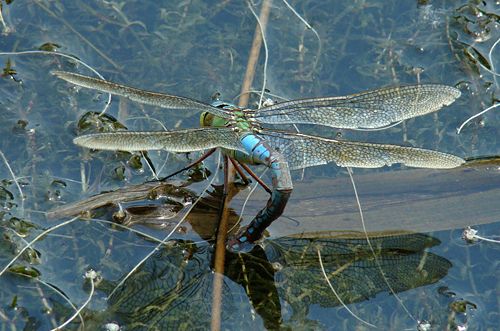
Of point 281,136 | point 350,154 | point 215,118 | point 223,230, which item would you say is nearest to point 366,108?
point 350,154

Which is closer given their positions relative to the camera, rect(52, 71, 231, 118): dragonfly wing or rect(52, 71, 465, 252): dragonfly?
rect(52, 71, 465, 252): dragonfly

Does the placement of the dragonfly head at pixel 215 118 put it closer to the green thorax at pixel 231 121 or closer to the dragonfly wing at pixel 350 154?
the green thorax at pixel 231 121

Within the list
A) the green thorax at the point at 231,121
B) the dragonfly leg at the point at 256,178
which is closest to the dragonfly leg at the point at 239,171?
the dragonfly leg at the point at 256,178

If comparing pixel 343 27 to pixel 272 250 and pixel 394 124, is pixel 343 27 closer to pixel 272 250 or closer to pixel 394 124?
pixel 394 124

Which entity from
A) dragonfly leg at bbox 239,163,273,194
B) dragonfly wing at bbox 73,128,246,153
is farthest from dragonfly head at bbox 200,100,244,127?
dragonfly leg at bbox 239,163,273,194

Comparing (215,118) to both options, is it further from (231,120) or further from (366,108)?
(366,108)

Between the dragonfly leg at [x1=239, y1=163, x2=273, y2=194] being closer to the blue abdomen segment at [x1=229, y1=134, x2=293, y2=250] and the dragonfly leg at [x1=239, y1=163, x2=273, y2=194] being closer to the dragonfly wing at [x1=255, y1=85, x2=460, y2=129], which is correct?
the blue abdomen segment at [x1=229, y1=134, x2=293, y2=250]
